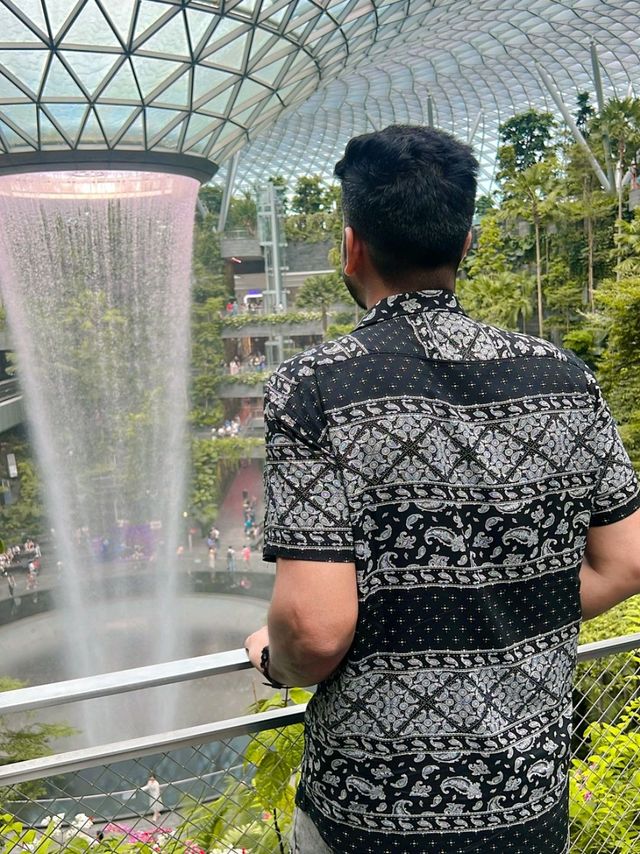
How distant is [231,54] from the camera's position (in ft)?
77.9

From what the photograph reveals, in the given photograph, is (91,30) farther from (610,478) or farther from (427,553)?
(427,553)

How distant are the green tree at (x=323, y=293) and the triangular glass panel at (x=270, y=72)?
12220 millimetres

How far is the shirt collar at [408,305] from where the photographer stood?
4.78 ft

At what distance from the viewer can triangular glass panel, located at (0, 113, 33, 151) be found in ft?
84.2

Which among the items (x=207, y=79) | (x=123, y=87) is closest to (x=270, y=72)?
(x=207, y=79)

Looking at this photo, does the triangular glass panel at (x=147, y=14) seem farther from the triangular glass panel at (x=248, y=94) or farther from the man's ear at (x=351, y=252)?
the man's ear at (x=351, y=252)

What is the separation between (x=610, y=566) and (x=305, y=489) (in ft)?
2.35

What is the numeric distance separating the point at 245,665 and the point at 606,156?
32933mm

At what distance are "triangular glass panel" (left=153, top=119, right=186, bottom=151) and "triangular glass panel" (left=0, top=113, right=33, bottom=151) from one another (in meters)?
4.25

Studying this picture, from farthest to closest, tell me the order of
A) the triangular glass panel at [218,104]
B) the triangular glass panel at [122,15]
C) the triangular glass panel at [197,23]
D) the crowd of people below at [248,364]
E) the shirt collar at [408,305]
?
1. the crowd of people below at [248,364]
2. the triangular glass panel at [218,104]
3. the triangular glass panel at [197,23]
4. the triangular glass panel at [122,15]
5. the shirt collar at [408,305]

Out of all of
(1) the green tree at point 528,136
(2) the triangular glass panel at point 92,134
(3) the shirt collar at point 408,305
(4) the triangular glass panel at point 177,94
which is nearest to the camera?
(3) the shirt collar at point 408,305

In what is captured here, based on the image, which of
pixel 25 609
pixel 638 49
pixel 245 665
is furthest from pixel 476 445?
pixel 638 49

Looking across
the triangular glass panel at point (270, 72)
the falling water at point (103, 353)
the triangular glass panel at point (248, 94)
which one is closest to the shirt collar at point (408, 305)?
the triangular glass panel at point (270, 72)

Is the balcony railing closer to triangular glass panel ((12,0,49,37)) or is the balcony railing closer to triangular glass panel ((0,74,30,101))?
triangular glass panel ((12,0,49,37))
